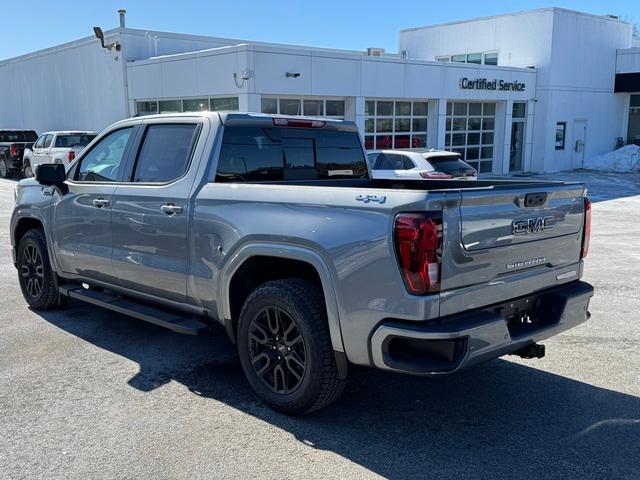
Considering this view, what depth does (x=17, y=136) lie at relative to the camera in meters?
26.1

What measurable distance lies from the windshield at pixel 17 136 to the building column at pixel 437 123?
53.8 feet

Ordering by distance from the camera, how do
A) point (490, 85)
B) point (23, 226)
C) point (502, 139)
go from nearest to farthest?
point (23, 226) → point (490, 85) → point (502, 139)

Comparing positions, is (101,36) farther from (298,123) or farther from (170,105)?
(298,123)

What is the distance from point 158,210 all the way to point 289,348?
1.57 m

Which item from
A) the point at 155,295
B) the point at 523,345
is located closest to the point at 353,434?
the point at 523,345

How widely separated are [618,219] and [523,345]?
12.0 metres

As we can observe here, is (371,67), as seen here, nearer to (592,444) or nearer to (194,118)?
(194,118)

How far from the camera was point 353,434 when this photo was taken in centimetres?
391

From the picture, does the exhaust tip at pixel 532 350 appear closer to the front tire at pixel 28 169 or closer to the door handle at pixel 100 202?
the door handle at pixel 100 202

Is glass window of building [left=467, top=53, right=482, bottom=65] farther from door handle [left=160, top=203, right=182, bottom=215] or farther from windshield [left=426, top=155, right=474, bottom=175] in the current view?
door handle [left=160, top=203, right=182, bottom=215]

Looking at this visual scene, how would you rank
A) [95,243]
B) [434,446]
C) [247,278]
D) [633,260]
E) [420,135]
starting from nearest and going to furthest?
[434,446]
[247,278]
[95,243]
[633,260]
[420,135]

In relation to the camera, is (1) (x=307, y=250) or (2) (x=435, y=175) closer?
(1) (x=307, y=250)

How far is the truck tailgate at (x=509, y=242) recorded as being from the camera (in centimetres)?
349

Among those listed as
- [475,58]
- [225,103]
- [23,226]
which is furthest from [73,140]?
[475,58]
